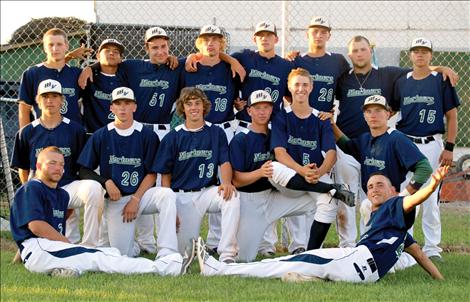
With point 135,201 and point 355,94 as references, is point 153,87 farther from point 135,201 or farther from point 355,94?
point 355,94

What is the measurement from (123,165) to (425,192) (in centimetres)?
276

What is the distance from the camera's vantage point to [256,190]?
8070mm

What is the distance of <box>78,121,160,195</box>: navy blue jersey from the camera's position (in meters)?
7.96

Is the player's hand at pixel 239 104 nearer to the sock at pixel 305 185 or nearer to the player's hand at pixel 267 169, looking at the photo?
the player's hand at pixel 267 169

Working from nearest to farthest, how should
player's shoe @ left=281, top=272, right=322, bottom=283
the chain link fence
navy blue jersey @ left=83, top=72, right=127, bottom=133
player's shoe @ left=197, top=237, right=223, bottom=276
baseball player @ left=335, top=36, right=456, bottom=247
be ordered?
player's shoe @ left=281, top=272, right=322, bottom=283
player's shoe @ left=197, top=237, right=223, bottom=276
baseball player @ left=335, top=36, right=456, bottom=247
navy blue jersey @ left=83, top=72, right=127, bottom=133
the chain link fence

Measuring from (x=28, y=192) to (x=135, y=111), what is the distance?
1658 millimetres

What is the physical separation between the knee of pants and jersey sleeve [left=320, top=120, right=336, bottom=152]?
6.34ft

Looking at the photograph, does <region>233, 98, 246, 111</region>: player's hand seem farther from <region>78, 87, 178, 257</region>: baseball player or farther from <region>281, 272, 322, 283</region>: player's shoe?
<region>281, 272, 322, 283</region>: player's shoe

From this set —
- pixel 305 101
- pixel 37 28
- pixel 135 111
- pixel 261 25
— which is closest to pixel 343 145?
pixel 305 101

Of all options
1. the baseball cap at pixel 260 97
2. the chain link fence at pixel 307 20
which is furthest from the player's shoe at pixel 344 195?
the chain link fence at pixel 307 20

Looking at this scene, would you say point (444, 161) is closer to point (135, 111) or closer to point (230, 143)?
point (230, 143)

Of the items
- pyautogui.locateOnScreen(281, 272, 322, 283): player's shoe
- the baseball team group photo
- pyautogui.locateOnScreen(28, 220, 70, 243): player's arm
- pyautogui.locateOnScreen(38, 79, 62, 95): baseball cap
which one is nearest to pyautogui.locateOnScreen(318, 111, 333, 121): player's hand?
the baseball team group photo

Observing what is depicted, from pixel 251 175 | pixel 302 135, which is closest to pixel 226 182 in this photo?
pixel 251 175

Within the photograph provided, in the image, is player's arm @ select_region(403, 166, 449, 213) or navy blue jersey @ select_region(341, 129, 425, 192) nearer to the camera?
player's arm @ select_region(403, 166, 449, 213)
